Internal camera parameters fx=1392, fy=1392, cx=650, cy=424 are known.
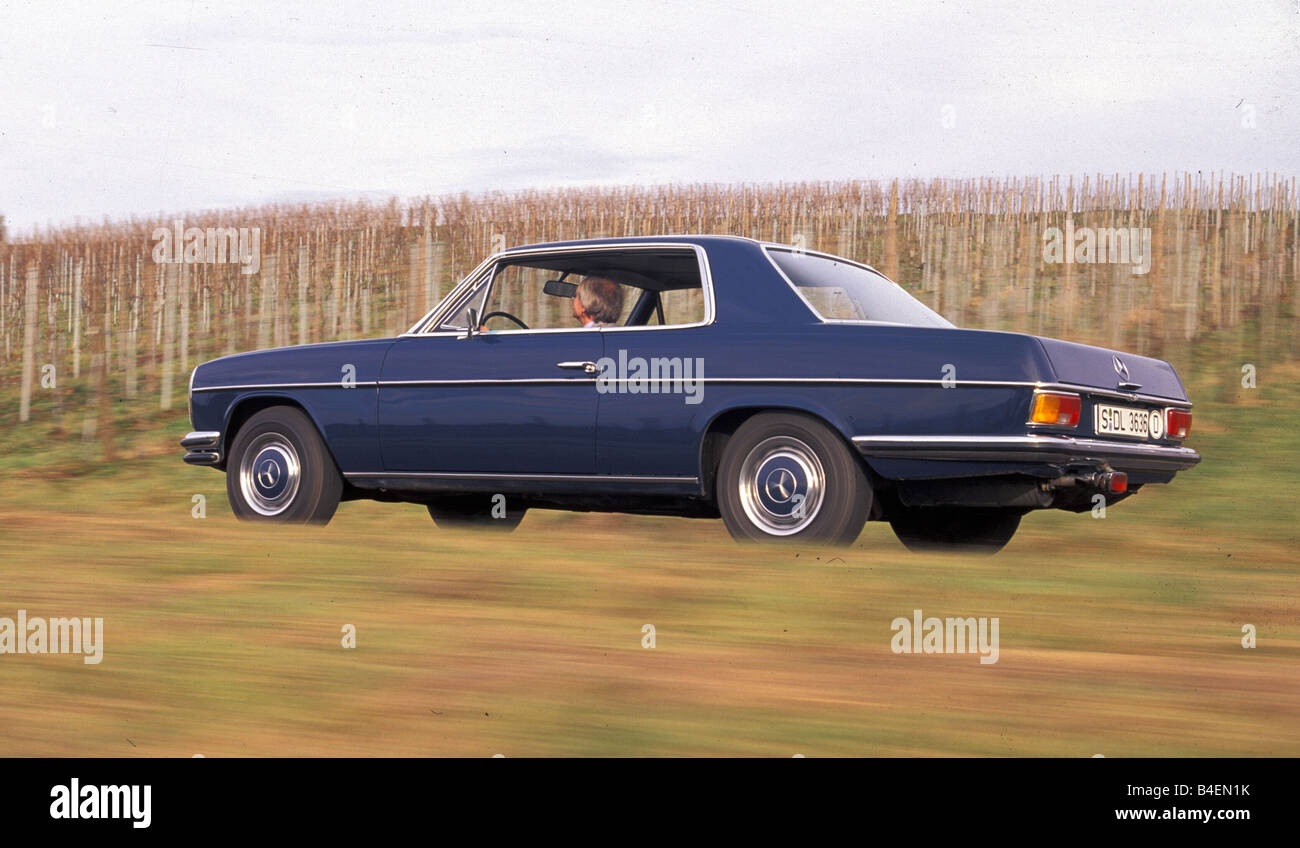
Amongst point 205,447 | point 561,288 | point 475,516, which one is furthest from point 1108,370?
point 205,447

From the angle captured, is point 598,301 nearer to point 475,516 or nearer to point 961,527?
point 475,516

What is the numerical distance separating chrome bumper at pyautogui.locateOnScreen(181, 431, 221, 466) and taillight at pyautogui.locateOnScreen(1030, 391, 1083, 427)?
4570 millimetres

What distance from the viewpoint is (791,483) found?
19.8 feet

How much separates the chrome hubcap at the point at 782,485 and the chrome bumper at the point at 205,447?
3.31 m

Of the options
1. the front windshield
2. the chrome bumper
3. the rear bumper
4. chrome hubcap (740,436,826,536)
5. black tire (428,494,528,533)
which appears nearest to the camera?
the rear bumper

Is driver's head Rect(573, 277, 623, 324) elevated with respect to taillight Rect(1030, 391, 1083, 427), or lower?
elevated

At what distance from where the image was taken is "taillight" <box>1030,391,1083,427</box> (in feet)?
18.2

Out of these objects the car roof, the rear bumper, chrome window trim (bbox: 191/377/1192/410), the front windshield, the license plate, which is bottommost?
the rear bumper

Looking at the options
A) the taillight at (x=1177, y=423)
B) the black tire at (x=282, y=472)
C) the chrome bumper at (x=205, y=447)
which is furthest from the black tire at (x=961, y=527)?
the chrome bumper at (x=205, y=447)

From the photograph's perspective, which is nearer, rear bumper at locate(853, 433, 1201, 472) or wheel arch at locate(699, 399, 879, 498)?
rear bumper at locate(853, 433, 1201, 472)

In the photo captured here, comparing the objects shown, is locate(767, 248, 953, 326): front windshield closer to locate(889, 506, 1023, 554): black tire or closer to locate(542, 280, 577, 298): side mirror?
locate(889, 506, 1023, 554): black tire

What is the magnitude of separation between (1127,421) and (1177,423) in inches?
23.9

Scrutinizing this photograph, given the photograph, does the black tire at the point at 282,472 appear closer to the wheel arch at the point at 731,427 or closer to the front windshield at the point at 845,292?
the wheel arch at the point at 731,427

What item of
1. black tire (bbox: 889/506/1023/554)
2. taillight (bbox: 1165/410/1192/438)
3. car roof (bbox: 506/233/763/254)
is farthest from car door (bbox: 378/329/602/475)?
taillight (bbox: 1165/410/1192/438)
